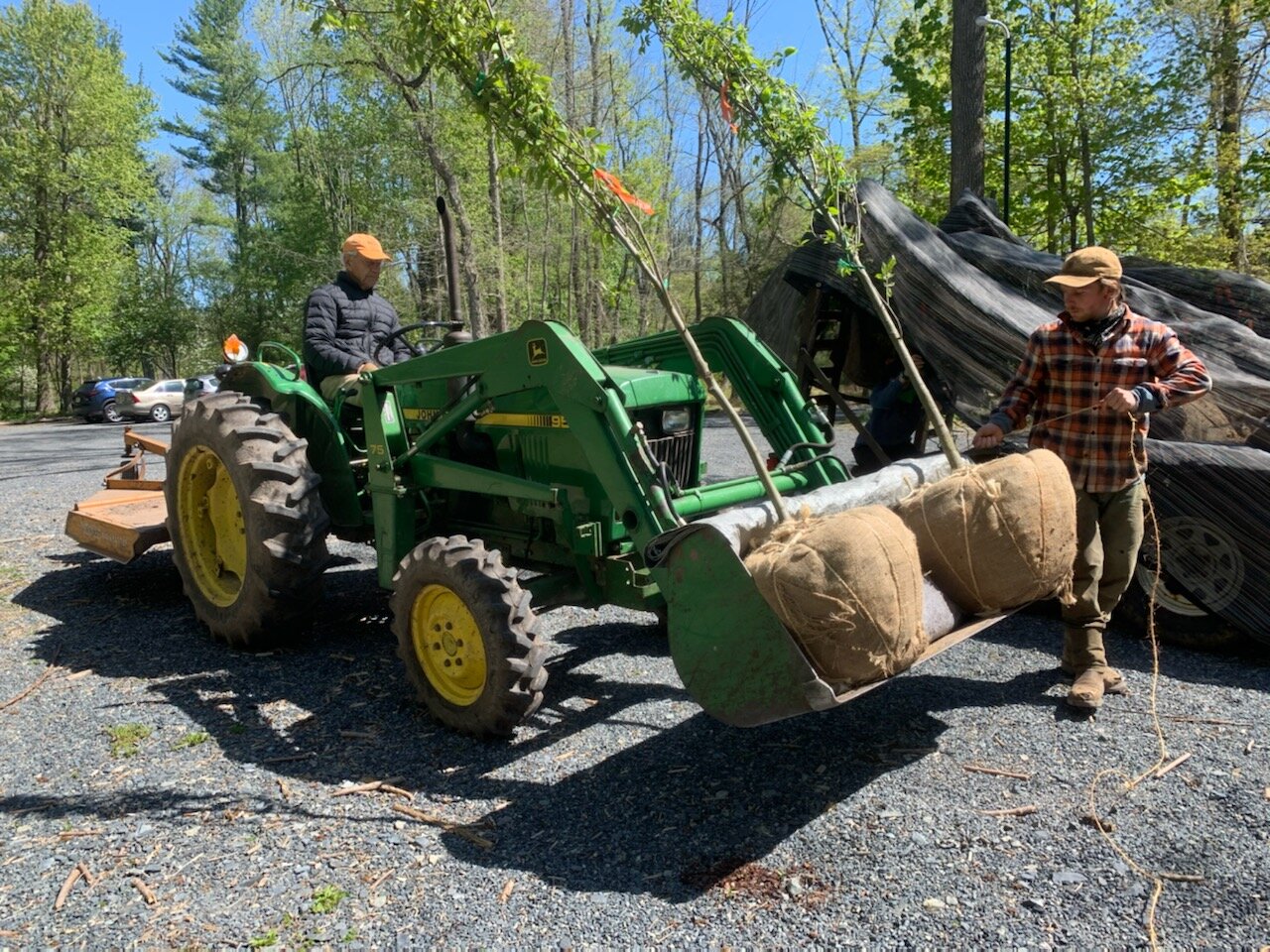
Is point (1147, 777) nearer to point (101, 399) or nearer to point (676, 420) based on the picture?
point (676, 420)

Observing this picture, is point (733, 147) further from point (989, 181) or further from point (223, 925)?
point (223, 925)

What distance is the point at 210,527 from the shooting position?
5098mm

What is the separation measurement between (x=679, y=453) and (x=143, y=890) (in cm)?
266

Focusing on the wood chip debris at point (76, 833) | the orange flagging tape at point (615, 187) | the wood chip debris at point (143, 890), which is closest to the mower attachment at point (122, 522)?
the wood chip debris at point (76, 833)

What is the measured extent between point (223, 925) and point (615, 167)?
84.6 ft

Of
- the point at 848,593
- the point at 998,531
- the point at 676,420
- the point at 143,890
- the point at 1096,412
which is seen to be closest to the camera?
the point at 848,593

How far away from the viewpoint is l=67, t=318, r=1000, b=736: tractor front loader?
2.83 meters

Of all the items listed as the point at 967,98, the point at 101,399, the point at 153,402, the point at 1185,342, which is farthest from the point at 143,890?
the point at 101,399

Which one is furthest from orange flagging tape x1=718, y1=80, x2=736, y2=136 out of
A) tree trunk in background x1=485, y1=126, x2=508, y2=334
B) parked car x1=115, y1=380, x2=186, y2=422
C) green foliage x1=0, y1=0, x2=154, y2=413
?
green foliage x1=0, y1=0, x2=154, y2=413

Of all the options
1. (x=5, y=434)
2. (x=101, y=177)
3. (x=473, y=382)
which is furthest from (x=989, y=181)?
(x=101, y=177)

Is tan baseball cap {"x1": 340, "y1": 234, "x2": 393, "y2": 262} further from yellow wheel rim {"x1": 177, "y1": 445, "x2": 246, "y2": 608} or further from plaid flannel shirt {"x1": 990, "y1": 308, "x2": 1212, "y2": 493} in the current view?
plaid flannel shirt {"x1": 990, "y1": 308, "x2": 1212, "y2": 493}

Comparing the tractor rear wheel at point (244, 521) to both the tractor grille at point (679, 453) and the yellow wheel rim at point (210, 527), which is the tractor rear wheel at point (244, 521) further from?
the tractor grille at point (679, 453)

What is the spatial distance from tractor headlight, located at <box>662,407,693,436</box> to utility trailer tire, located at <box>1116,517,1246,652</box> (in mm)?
2315

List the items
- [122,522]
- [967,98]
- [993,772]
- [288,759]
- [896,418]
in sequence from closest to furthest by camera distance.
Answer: [993,772] → [288,759] → [122,522] → [896,418] → [967,98]
